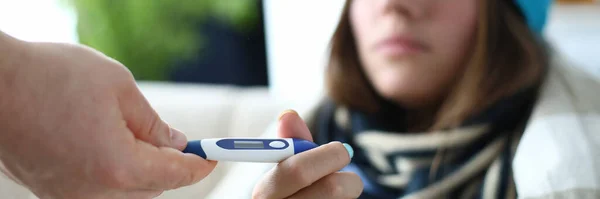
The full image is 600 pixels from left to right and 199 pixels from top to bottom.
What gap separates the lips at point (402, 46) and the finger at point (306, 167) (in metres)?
0.19

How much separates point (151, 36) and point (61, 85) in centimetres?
62

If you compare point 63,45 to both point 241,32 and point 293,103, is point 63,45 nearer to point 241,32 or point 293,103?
point 293,103

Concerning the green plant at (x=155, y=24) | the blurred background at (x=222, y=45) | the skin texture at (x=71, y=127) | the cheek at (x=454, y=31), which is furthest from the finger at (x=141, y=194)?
the green plant at (x=155, y=24)

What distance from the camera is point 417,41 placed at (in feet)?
1.34

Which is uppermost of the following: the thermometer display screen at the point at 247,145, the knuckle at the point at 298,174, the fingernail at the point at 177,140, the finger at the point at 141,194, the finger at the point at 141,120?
the finger at the point at 141,120

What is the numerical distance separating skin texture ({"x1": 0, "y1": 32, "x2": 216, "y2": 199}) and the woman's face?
275 millimetres

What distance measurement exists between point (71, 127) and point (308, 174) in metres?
0.11

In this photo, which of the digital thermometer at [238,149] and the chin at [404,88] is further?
the chin at [404,88]

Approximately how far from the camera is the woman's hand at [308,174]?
233mm

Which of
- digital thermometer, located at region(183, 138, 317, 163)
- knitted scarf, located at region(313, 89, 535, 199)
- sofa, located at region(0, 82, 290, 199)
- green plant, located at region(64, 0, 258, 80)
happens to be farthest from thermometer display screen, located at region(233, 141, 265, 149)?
green plant, located at region(64, 0, 258, 80)

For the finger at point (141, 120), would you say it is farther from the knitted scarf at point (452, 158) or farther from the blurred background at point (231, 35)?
the blurred background at point (231, 35)

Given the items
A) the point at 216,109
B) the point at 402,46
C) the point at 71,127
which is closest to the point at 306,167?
the point at 71,127

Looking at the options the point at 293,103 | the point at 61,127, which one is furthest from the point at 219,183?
A: the point at 61,127

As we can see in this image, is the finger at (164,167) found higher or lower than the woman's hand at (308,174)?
higher
